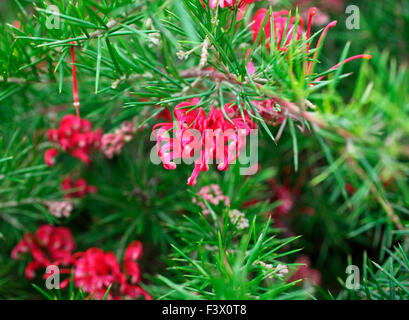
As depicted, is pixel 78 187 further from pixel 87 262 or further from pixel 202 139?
pixel 202 139

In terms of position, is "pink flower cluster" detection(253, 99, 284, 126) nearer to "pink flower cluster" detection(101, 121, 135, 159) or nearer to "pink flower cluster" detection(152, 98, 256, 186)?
"pink flower cluster" detection(152, 98, 256, 186)

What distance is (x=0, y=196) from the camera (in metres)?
0.66

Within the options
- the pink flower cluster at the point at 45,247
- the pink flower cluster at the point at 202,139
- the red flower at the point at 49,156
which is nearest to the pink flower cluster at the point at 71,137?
the red flower at the point at 49,156

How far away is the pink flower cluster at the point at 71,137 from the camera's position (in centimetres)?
64

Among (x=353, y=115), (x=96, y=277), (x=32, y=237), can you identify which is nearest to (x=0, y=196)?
(x=32, y=237)

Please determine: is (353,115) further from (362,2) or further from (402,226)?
(362,2)

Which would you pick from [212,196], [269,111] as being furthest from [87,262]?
[269,111]

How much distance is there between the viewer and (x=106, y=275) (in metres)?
0.61

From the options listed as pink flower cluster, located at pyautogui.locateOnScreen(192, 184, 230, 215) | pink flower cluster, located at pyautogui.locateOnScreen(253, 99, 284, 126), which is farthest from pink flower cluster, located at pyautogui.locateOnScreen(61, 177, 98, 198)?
pink flower cluster, located at pyautogui.locateOnScreen(253, 99, 284, 126)

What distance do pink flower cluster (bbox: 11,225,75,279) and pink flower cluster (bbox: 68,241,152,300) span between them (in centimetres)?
6

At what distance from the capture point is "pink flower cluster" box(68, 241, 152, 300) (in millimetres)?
Answer: 587

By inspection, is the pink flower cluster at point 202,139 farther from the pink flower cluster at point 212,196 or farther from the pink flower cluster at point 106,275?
the pink flower cluster at point 106,275

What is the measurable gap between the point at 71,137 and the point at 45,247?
0.76 feet
